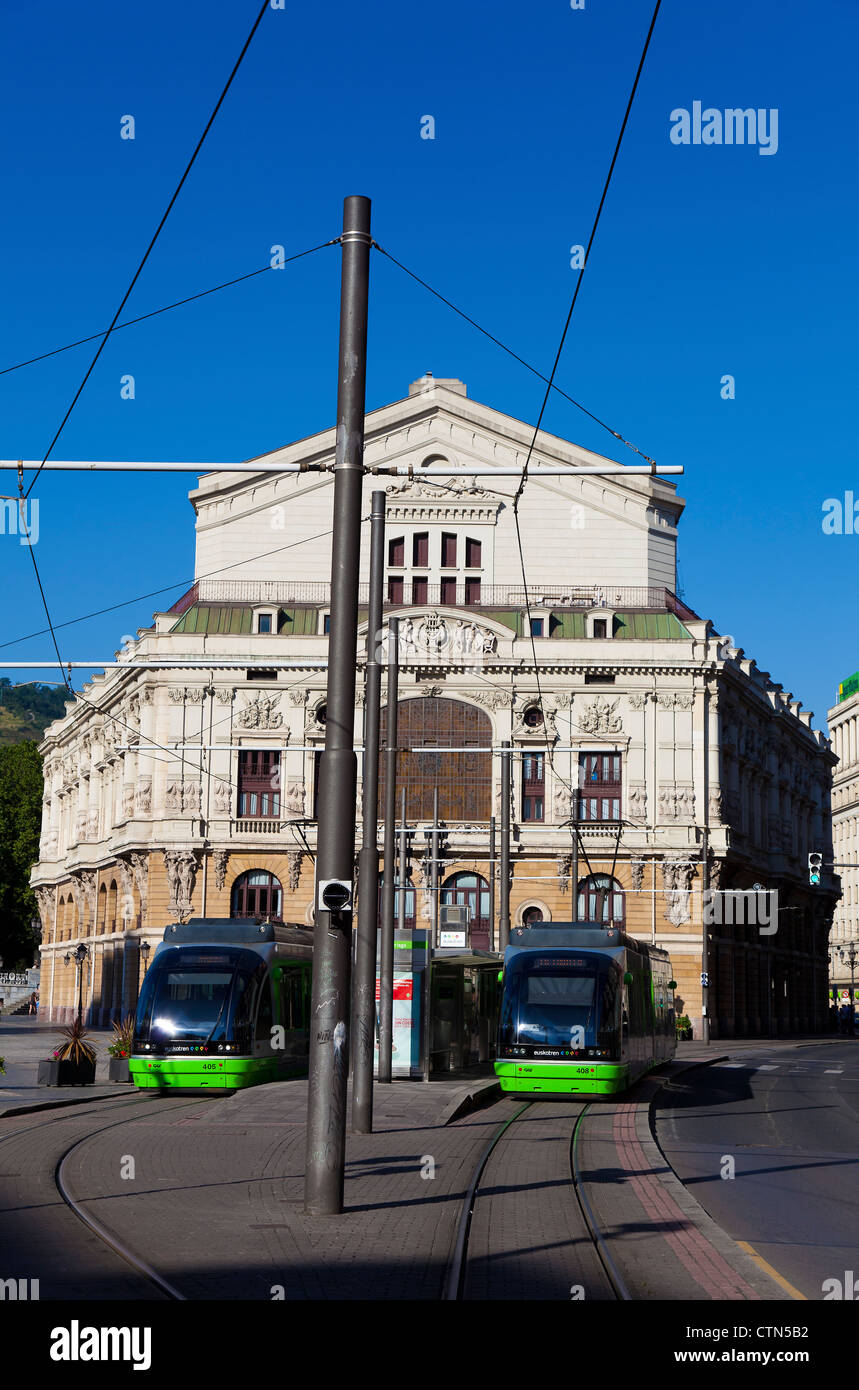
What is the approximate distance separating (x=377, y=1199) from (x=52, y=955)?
273 ft

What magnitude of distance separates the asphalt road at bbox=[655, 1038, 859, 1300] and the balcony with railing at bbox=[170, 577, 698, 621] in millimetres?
34524

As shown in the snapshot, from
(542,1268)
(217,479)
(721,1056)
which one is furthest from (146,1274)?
(217,479)

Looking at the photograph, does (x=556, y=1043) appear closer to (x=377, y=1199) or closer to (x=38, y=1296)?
(x=377, y=1199)

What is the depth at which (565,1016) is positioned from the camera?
27.4 m

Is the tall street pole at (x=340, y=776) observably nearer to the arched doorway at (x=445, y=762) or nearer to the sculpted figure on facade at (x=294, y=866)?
the arched doorway at (x=445, y=762)

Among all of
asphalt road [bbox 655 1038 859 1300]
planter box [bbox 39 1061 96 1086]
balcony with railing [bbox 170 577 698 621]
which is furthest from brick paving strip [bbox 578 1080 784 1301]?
balcony with railing [bbox 170 577 698 621]

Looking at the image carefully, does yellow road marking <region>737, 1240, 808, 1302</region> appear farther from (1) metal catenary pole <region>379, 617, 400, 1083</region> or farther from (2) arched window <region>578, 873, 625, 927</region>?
(2) arched window <region>578, 873, 625, 927</region>

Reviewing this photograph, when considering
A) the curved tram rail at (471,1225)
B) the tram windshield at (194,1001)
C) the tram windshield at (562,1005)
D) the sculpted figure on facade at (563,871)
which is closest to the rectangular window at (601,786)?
the sculpted figure on facade at (563,871)

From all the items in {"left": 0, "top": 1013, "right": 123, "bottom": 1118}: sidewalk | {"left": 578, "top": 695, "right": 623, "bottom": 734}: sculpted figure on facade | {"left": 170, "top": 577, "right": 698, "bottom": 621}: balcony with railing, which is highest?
{"left": 170, "top": 577, "right": 698, "bottom": 621}: balcony with railing

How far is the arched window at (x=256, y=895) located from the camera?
69375 mm

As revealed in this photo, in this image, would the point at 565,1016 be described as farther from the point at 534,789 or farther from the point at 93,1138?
the point at 534,789

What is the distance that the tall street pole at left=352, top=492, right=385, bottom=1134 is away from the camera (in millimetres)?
19516

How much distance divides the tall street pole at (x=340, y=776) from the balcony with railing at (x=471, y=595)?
58.0 metres

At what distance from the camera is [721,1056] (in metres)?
51.0
